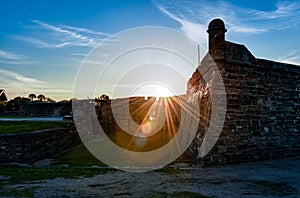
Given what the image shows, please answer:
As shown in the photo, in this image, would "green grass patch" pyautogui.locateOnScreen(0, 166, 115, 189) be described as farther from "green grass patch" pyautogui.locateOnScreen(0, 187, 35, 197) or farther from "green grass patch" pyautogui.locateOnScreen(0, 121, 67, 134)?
"green grass patch" pyautogui.locateOnScreen(0, 121, 67, 134)

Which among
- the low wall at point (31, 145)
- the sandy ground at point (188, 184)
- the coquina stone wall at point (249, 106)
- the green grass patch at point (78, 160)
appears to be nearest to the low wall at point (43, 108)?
the low wall at point (31, 145)

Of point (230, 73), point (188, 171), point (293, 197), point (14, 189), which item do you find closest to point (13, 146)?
point (14, 189)

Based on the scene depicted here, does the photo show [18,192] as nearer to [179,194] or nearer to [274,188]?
[179,194]

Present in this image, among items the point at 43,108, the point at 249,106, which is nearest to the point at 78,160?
the point at 249,106

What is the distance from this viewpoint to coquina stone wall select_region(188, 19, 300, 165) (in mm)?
8727

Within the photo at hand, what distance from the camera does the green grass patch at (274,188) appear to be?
533 cm

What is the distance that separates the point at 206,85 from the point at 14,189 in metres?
6.40

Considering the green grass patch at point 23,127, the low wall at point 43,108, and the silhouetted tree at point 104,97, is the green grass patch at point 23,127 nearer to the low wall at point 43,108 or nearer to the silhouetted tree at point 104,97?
the silhouetted tree at point 104,97

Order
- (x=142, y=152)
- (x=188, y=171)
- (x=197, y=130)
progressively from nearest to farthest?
(x=188, y=171) → (x=197, y=130) → (x=142, y=152)

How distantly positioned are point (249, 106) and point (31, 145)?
740 centimetres

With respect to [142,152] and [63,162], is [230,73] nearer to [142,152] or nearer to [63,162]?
[142,152]

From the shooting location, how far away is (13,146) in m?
9.28

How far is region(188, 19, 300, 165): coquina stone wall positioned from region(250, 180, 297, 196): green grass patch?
2187mm

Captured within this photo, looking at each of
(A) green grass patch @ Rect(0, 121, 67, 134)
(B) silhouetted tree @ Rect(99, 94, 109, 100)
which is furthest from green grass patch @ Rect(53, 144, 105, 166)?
(B) silhouetted tree @ Rect(99, 94, 109, 100)
